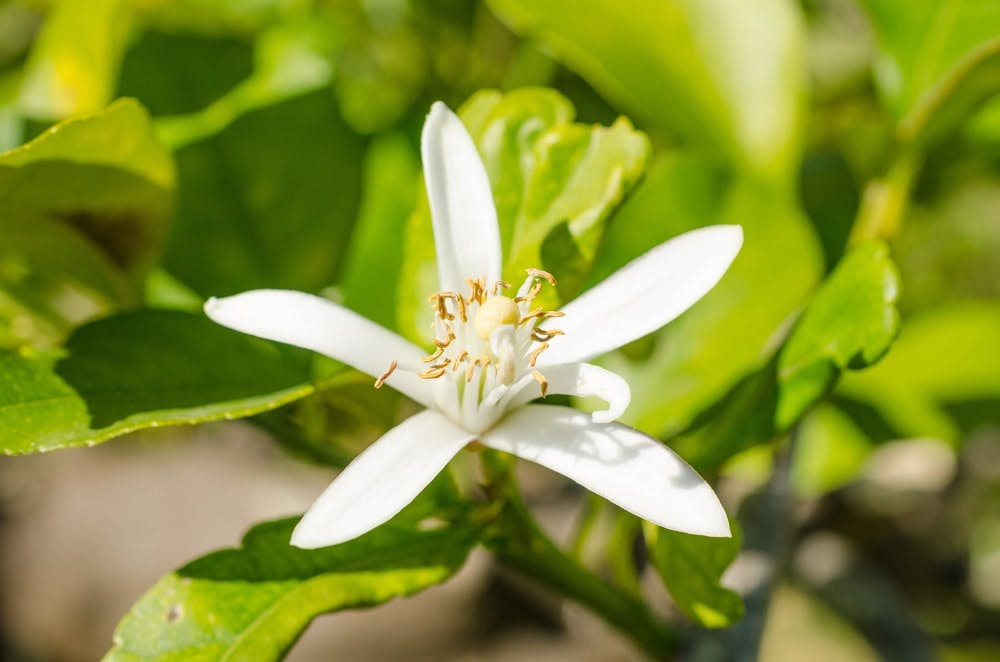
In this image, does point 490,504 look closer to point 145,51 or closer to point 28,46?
point 145,51

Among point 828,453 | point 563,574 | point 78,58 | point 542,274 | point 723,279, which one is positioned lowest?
point 828,453

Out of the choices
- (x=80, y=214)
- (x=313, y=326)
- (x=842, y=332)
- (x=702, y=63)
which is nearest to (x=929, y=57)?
(x=702, y=63)

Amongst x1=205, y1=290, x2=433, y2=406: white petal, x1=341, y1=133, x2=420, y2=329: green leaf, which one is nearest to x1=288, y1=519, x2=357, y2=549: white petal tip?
x1=205, y1=290, x2=433, y2=406: white petal

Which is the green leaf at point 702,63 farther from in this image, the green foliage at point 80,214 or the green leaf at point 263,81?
the green foliage at point 80,214

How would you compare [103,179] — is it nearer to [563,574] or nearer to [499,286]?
[499,286]

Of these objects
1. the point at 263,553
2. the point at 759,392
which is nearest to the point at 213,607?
the point at 263,553
